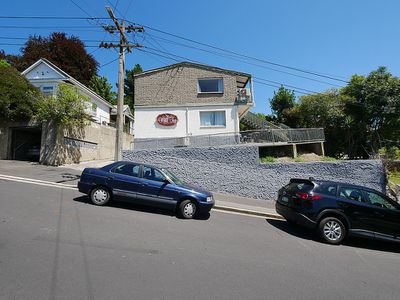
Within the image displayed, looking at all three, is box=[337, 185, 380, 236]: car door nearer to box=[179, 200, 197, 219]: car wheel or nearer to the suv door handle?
the suv door handle

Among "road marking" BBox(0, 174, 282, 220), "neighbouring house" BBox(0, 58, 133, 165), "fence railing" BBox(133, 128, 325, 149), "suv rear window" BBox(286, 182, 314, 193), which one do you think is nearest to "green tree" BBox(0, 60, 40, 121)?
"neighbouring house" BBox(0, 58, 133, 165)

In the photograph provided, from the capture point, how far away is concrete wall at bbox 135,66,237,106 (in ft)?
69.5

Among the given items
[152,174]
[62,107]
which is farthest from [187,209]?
[62,107]

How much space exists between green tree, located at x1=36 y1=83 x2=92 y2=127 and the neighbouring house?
59 cm

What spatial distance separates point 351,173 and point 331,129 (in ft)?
43.6

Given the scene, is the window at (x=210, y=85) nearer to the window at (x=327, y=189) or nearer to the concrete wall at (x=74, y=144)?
the concrete wall at (x=74, y=144)

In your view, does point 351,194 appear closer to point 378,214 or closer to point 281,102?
point 378,214

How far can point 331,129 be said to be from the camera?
27.1m

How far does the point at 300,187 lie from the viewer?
845cm

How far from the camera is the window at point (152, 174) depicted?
8.91 m

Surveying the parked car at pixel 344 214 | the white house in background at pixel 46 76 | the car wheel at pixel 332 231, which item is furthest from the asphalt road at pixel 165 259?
the white house in background at pixel 46 76

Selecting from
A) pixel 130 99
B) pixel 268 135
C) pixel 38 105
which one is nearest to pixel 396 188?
pixel 268 135

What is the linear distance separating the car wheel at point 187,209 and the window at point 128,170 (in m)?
1.72

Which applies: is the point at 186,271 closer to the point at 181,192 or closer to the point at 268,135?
the point at 181,192
